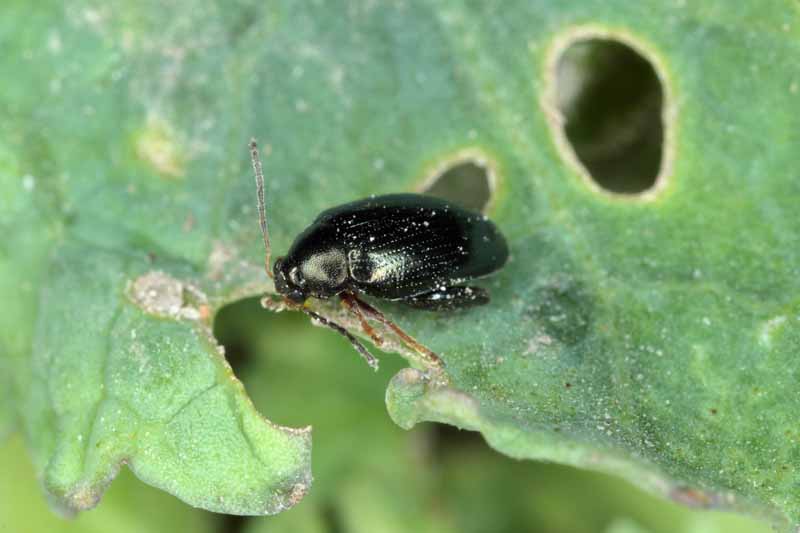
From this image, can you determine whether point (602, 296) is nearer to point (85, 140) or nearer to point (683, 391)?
point (683, 391)

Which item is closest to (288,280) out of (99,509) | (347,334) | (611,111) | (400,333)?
(347,334)

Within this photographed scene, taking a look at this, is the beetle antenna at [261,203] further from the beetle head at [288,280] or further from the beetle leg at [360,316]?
the beetle leg at [360,316]

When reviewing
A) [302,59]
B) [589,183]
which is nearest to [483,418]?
[589,183]

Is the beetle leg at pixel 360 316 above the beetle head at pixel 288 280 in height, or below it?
above

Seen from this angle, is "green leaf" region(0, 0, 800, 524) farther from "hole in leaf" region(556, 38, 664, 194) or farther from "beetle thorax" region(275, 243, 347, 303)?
"hole in leaf" region(556, 38, 664, 194)

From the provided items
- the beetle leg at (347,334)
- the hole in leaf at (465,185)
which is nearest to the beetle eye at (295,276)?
the beetle leg at (347,334)

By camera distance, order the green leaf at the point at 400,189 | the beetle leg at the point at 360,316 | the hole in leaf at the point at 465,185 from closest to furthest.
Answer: the green leaf at the point at 400,189
the beetle leg at the point at 360,316
the hole in leaf at the point at 465,185

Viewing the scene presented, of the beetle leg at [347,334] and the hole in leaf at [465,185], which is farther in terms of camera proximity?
the hole in leaf at [465,185]

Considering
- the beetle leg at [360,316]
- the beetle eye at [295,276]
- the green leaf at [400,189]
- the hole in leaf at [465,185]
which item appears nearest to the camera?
the green leaf at [400,189]
